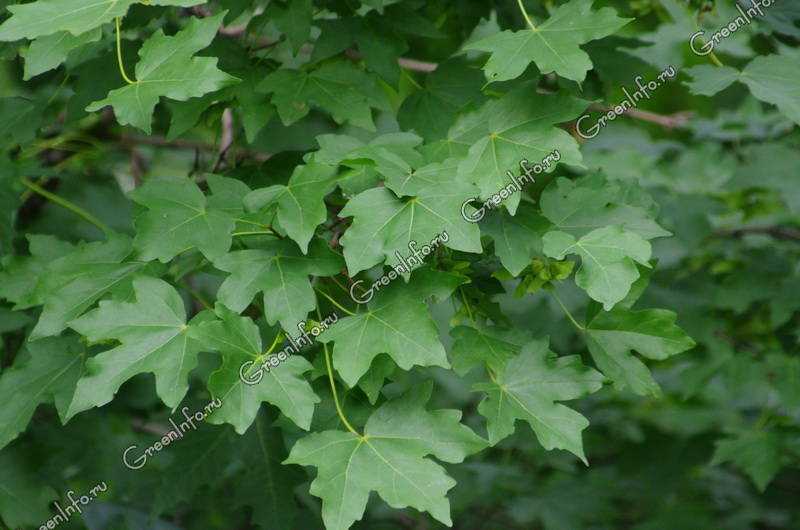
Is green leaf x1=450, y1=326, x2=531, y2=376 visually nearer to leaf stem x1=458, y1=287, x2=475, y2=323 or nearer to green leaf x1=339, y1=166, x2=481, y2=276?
leaf stem x1=458, y1=287, x2=475, y2=323

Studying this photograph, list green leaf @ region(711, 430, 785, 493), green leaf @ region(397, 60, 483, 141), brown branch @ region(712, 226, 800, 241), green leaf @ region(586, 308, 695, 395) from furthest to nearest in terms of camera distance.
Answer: brown branch @ region(712, 226, 800, 241) < green leaf @ region(711, 430, 785, 493) < green leaf @ region(397, 60, 483, 141) < green leaf @ region(586, 308, 695, 395)

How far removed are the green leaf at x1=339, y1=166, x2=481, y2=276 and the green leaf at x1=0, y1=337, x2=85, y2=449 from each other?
64 centimetres

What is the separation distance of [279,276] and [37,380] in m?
0.58

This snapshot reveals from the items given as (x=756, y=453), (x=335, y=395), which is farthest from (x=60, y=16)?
(x=756, y=453)

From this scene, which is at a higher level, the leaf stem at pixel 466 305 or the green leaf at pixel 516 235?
the green leaf at pixel 516 235

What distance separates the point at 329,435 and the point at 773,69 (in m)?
1.12

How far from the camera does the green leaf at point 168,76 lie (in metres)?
1.53

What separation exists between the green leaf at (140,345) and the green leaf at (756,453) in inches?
62.8

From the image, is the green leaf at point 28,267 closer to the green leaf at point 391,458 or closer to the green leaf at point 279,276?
the green leaf at point 279,276

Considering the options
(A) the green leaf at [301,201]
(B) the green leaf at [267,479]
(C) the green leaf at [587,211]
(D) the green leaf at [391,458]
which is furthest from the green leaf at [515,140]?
(B) the green leaf at [267,479]

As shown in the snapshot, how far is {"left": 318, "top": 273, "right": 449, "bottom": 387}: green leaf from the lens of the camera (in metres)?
1.51

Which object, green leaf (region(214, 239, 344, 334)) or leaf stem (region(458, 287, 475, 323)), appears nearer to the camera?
green leaf (region(214, 239, 344, 334))

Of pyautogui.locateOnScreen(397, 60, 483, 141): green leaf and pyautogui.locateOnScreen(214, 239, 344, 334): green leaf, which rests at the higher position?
pyautogui.locateOnScreen(214, 239, 344, 334): green leaf

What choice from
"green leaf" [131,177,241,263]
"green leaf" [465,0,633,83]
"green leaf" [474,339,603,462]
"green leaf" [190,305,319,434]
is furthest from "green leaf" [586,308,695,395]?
"green leaf" [131,177,241,263]
